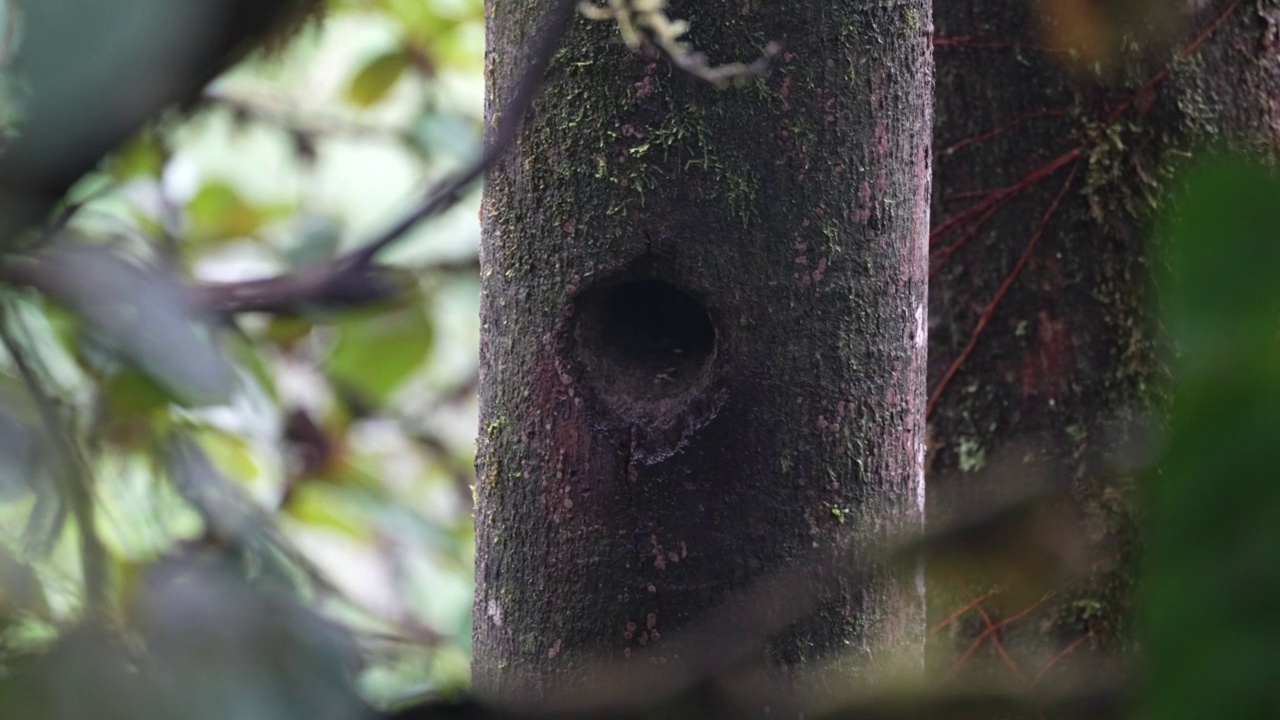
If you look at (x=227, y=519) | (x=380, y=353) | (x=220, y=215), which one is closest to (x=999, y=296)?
(x=380, y=353)

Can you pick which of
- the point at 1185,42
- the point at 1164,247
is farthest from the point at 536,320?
the point at 1185,42

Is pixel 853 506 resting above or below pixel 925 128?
below

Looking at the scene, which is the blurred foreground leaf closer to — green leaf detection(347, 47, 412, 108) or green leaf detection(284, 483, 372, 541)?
green leaf detection(284, 483, 372, 541)

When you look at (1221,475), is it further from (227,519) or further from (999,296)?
(999,296)

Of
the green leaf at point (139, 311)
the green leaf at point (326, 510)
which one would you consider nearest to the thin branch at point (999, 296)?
the green leaf at point (326, 510)

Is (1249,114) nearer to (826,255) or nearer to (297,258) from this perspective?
(826,255)

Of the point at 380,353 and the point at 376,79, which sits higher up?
the point at 376,79
